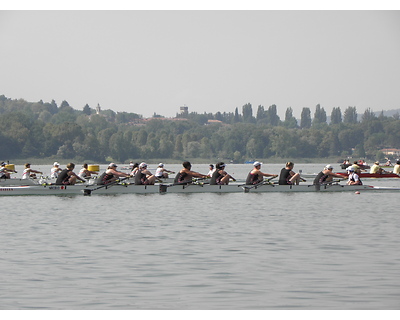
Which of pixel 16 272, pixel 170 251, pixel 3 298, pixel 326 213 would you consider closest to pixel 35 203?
pixel 326 213

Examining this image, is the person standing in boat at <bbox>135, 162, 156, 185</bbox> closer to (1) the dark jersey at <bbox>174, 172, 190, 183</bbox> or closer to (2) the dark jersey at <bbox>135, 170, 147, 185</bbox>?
(2) the dark jersey at <bbox>135, 170, 147, 185</bbox>

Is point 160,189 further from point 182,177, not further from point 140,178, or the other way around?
point 182,177

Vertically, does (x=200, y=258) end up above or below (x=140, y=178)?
below

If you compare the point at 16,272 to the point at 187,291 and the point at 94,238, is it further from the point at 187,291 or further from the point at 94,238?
the point at 94,238

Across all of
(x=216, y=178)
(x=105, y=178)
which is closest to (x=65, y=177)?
(x=105, y=178)

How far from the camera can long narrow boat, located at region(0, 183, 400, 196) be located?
38.6 m

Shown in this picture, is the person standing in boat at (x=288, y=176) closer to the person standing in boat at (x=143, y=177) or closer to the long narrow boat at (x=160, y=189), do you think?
the long narrow boat at (x=160, y=189)

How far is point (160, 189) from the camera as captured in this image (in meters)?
40.2

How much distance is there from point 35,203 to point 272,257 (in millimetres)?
20112

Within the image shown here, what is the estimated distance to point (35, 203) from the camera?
37781 millimetres

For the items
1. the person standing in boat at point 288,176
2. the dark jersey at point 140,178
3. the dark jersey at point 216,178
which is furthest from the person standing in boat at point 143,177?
the person standing in boat at point 288,176

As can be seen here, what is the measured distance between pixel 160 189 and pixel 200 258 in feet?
67.5

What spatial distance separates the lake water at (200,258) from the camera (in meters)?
15.1
